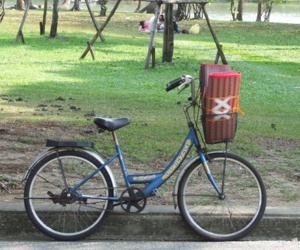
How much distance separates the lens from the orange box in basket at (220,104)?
222 inches

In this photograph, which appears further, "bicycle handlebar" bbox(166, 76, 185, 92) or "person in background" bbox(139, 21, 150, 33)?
"person in background" bbox(139, 21, 150, 33)

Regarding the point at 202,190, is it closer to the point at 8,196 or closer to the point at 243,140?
the point at 8,196

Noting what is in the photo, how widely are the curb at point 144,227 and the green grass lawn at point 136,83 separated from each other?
247cm

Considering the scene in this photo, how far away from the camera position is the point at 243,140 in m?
9.83

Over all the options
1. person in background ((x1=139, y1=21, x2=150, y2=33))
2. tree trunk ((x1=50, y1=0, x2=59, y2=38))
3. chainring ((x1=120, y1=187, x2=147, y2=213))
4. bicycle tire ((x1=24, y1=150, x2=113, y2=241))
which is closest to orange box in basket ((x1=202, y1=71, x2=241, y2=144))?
chainring ((x1=120, y1=187, x2=147, y2=213))

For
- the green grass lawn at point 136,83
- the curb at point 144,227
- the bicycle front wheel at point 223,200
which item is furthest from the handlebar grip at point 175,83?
the green grass lawn at point 136,83

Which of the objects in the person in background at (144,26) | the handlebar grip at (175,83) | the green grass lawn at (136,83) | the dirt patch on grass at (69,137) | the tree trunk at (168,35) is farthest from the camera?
the person in background at (144,26)

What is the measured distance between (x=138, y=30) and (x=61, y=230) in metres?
29.2

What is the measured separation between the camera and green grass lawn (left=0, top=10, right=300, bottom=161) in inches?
427

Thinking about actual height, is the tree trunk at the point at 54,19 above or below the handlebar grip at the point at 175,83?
below

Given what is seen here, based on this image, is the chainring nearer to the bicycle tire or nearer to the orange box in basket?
the bicycle tire

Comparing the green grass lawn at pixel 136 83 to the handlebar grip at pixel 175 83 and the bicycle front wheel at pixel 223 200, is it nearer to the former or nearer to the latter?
the bicycle front wheel at pixel 223 200

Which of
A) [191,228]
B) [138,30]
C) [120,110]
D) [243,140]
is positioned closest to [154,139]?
[243,140]

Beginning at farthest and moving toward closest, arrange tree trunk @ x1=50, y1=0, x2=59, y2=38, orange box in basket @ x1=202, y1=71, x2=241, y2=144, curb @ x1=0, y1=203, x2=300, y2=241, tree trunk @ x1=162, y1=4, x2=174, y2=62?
tree trunk @ x1=50, y1=0, x2=59, y2=38
tree trunk @ x1=162, y1=4, x2=174, y2=62
curb @ x1=0, y1=203, x2=300, y2=241
orange box in basket @ x1=202, y1=71, x2=241, y2=144
